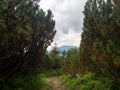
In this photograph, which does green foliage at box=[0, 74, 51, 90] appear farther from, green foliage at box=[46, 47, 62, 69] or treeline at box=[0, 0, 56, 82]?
green foliage at box=[46, 47, 62, 69]

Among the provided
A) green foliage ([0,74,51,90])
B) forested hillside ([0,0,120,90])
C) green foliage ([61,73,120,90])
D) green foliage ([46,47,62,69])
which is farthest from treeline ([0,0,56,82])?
green foliage ([46,47,62,69])

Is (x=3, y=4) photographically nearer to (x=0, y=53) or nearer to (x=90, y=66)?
(x=0, y=53)

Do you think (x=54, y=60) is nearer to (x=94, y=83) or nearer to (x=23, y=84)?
(x=94, y=83)

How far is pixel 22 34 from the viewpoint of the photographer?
9648mm

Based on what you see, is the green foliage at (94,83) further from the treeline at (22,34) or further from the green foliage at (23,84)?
the treeline at (22,34)

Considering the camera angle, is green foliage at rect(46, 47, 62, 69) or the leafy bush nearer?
the leafy bush

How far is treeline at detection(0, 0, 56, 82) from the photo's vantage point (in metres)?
9.18

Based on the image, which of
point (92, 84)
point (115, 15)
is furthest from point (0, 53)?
point (92, 84)

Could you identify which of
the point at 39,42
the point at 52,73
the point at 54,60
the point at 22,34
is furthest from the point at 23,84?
the point at 54,60

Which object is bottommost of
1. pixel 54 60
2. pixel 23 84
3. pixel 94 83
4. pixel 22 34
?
pixel 94 83

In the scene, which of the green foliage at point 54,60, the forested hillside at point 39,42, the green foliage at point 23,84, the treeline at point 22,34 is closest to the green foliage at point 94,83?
the forested hillside at point 39,42

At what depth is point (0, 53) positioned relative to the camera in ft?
34.1

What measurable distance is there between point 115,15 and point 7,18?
4784mm

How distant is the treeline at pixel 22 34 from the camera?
918 cm
